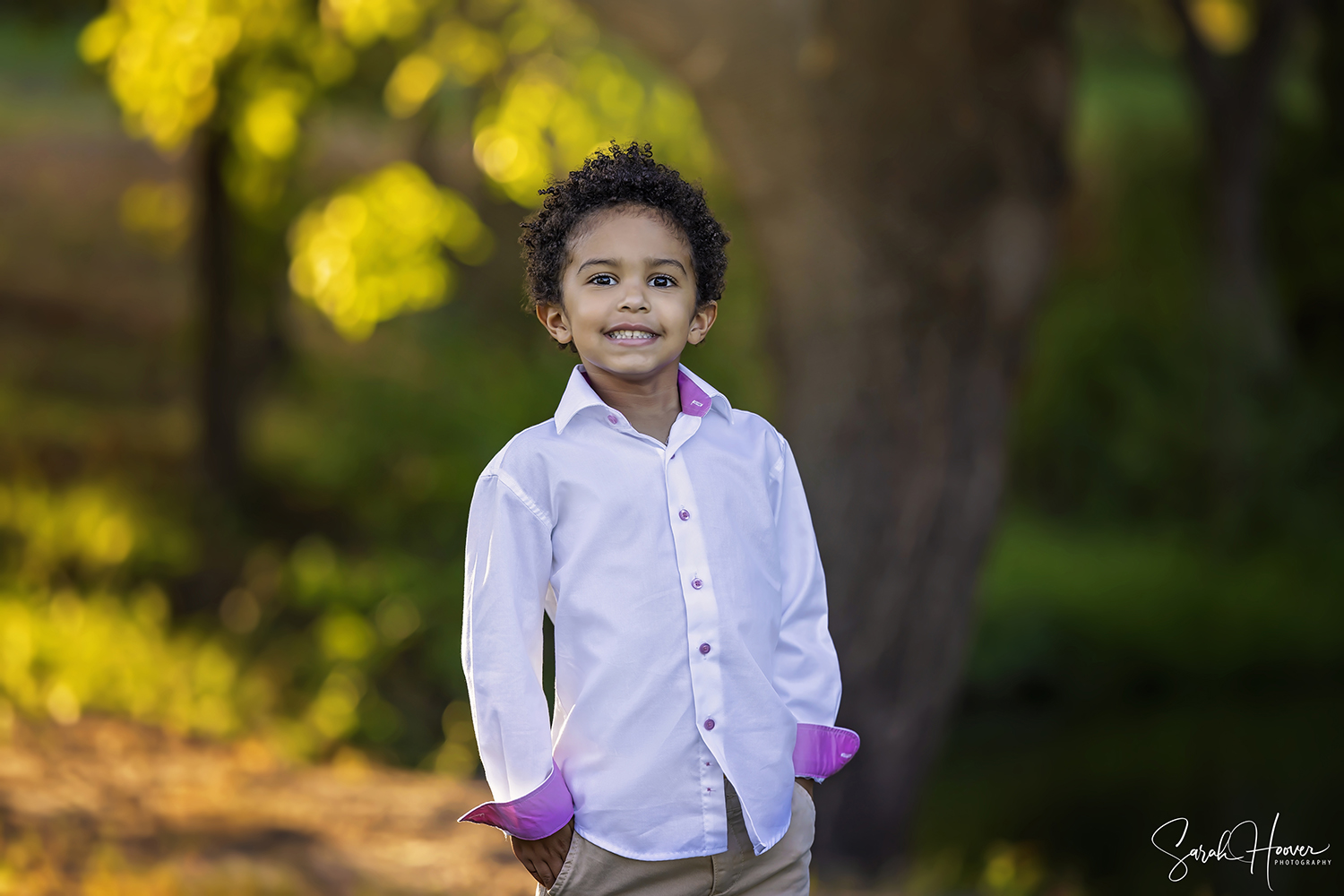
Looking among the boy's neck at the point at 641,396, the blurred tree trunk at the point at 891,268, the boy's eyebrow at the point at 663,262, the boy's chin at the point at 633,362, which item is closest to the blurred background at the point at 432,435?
the blurred tree trunk at the point at 891,268

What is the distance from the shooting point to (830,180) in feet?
15.0

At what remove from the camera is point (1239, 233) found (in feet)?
38.7

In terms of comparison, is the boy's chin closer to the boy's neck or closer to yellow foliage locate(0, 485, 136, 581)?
the boy's neck

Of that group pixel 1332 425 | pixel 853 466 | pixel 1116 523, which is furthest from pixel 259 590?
pixel 1332 425

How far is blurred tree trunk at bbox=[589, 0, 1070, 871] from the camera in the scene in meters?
4.47

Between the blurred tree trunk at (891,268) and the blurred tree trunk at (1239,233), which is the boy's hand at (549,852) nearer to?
the blurred tree trunk at (891,268)

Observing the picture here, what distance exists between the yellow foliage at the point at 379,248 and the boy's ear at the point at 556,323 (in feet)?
9.25

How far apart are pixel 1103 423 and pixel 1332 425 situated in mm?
2025

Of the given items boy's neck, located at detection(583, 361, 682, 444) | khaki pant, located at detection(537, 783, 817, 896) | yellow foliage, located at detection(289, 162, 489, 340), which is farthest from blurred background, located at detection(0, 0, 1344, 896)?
boy's neck, located at detection(583, 361, 682, 444)

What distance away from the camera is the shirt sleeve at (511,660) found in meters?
1.86

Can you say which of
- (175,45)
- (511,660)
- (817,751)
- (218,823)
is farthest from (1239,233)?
(511,660)

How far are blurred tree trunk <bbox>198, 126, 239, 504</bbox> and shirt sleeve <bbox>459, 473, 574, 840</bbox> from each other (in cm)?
660

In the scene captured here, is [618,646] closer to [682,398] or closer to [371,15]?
A: [682,398]

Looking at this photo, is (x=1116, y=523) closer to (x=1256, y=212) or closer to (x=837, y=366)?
(x=1256, y=212)
